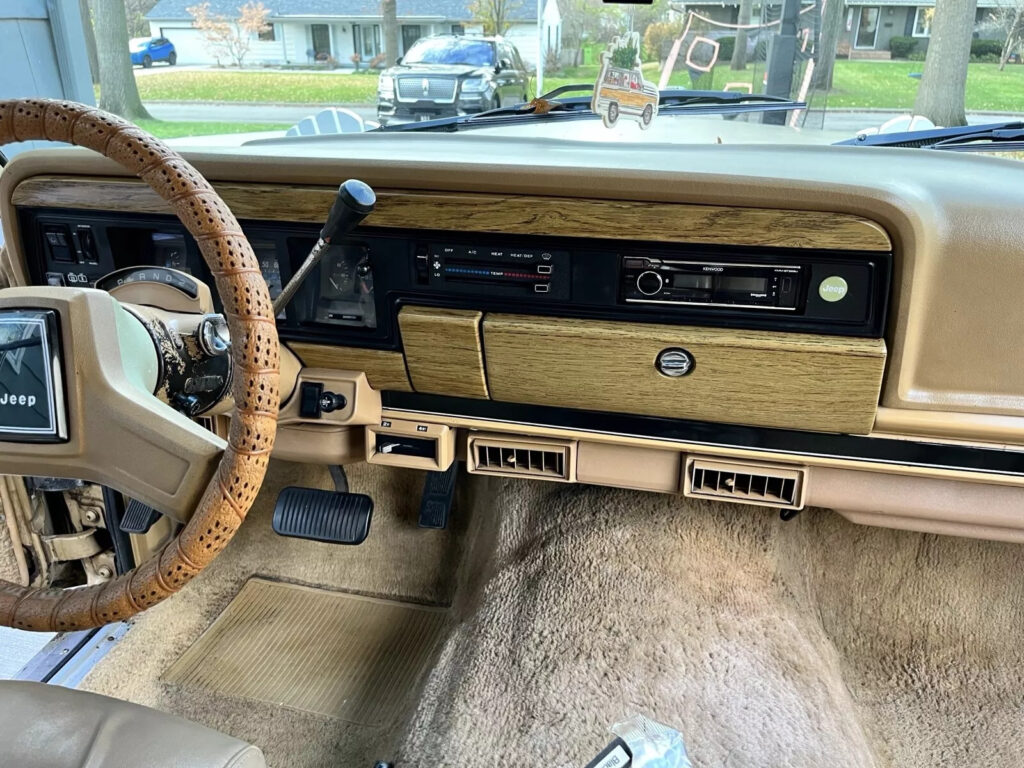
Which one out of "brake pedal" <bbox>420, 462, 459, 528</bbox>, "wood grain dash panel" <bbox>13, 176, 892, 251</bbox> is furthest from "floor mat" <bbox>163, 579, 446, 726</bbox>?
"wood grain dash panel" <bbox>13, 176, 892, 251</bbox>

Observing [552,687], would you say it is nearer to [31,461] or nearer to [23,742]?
[23,742]

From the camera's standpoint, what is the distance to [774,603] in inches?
75.3

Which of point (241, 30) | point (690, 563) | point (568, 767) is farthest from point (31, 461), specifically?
point (241, 30)

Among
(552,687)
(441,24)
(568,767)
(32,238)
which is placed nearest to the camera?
(568,767)

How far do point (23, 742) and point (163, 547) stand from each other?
31cm

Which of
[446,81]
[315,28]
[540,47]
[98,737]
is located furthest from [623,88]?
[98,737]

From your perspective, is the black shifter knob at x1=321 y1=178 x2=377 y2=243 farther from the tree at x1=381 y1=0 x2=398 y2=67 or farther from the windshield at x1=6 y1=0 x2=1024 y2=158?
the tree at x1=381 y1=0 x2=398 y2=67

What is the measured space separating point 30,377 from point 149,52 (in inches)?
77.4

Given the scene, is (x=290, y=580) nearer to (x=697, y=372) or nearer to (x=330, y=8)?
(x=697, y=372)

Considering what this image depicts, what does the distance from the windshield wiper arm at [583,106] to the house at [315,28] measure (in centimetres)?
26

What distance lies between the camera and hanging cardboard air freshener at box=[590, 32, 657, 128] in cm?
180

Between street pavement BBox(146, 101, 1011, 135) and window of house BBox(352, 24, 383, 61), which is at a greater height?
window of house BBox(352, 24, 383, 61)

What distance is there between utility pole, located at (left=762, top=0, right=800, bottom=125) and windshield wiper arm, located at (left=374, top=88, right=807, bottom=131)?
0.03 metres

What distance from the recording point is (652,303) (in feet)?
5.23
